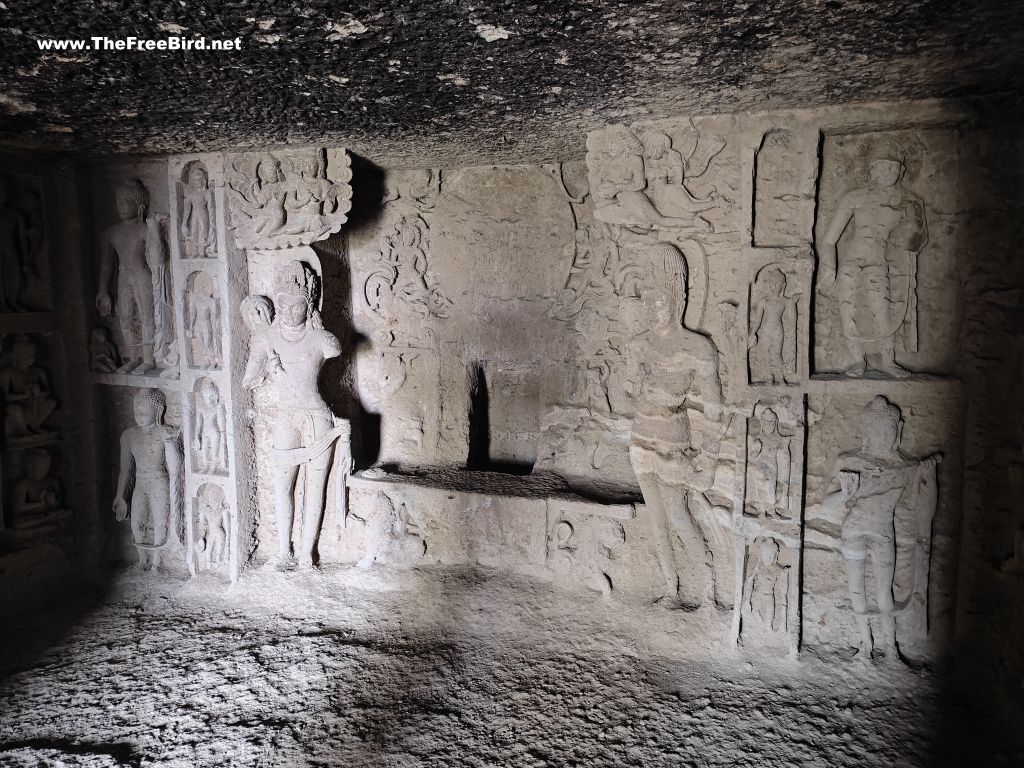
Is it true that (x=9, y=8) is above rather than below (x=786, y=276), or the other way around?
above

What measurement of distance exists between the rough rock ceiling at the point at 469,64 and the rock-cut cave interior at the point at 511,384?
0.03 metres

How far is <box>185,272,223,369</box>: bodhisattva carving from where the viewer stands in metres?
4.88

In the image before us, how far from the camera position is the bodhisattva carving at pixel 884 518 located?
3.70 m

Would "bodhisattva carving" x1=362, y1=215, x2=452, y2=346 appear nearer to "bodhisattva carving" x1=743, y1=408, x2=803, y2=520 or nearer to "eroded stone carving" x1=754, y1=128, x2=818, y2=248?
"eroded stone carving" x1=754, y1=128, x2=818, y2=248

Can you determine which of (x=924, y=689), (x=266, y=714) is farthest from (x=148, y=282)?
(x=924, y=689)

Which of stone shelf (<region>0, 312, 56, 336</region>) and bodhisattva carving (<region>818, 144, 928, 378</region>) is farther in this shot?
stone shelf (<region>0, 312, 56, 336</region>)

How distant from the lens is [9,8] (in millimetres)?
2379

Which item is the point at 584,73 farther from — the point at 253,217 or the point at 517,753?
the point at 517,753

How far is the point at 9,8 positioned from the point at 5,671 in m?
3.86

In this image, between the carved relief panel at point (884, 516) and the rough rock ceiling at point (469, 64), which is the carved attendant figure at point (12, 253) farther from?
the carved relief panel at point (884, 516)

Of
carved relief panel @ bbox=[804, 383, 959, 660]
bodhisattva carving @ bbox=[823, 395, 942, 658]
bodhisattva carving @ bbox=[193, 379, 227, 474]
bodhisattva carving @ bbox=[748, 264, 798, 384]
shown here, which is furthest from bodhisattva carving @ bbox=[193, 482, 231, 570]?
bodhisattva carving @ bbox=[823, 395, 942, 658]

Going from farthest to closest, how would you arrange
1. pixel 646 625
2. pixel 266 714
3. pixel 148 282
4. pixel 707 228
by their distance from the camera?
pixel 148 282 → pixel 646 625 → pixel 707 228 → pixel 266 714

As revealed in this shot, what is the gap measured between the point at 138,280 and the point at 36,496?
1862mm

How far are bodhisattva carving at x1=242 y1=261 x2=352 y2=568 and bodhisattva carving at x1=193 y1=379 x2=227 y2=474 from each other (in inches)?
15.2
